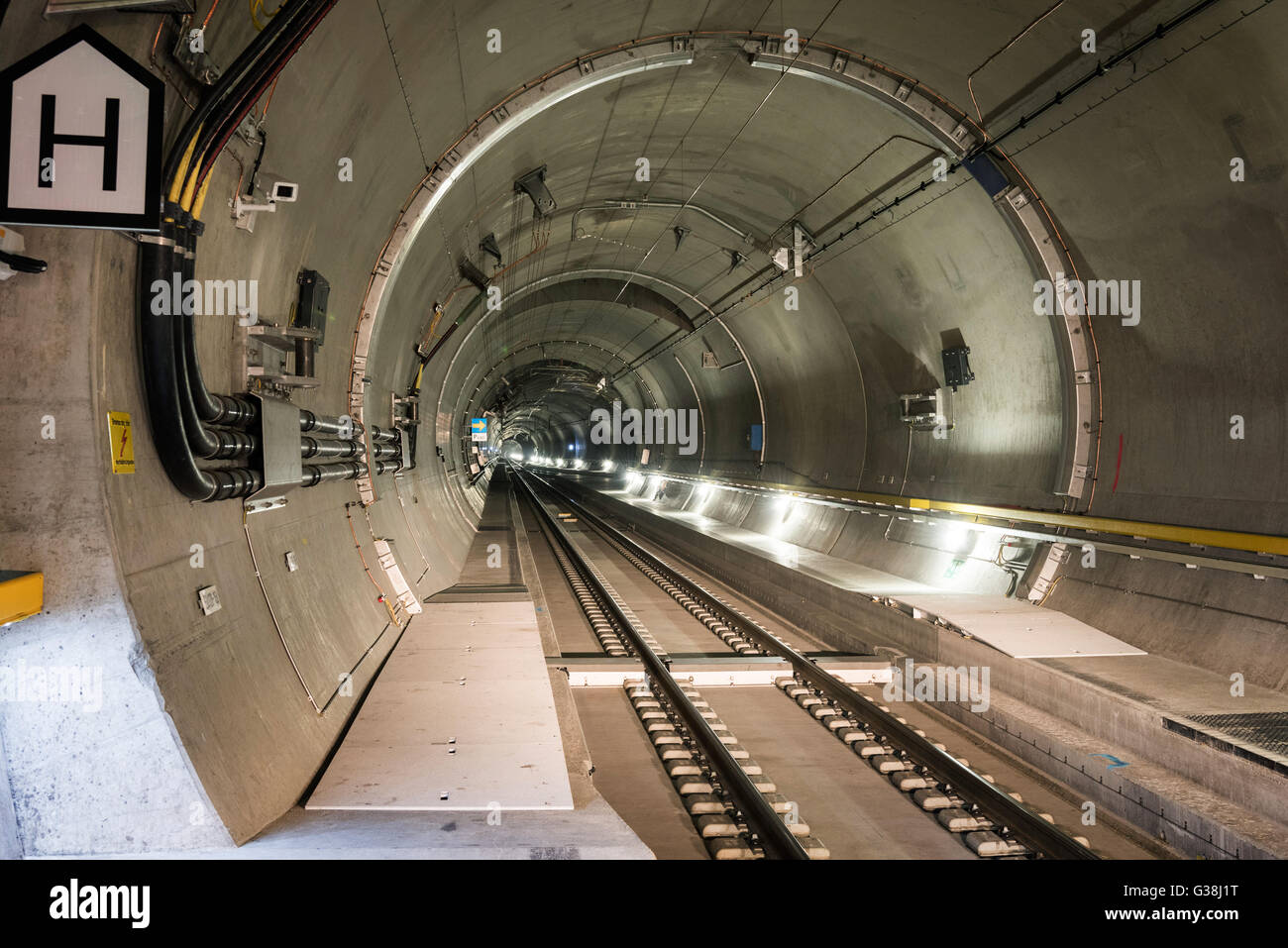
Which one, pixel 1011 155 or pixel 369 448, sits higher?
pixel 1011 155

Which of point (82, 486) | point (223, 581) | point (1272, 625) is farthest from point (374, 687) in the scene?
point (1272, 625)

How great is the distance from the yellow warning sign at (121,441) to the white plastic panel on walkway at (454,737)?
1912 mm

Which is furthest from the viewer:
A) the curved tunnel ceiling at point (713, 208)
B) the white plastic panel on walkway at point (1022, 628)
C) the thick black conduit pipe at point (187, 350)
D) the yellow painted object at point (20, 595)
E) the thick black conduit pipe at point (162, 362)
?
the curved tunnel ceiling at point (713, 208)

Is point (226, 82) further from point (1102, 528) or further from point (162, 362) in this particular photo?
point (1102, 528)

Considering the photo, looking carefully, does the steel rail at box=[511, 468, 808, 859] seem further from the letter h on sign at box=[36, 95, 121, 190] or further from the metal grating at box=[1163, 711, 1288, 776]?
the letter h on sign at box=[36, 95, 121, 190]

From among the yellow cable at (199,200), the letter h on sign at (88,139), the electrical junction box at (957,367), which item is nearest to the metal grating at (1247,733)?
the electrical junction box at (957,367)

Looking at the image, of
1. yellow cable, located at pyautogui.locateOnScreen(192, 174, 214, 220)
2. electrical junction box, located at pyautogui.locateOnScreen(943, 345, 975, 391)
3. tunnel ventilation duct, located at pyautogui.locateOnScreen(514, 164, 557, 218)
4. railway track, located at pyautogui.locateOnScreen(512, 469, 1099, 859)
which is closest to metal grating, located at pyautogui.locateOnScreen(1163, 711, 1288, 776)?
railway track, located at pyautogui.locateOnScreen(512, 469, 1099, 859)

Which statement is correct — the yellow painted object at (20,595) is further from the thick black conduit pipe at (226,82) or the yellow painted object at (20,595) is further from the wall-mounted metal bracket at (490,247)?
the wall-mounted metal bracket at (490,247)

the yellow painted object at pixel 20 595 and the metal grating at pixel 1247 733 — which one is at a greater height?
the yellow painted object at pixel 20 595

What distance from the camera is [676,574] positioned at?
1398 centimetres

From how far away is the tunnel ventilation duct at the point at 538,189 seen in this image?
33.2 ft
